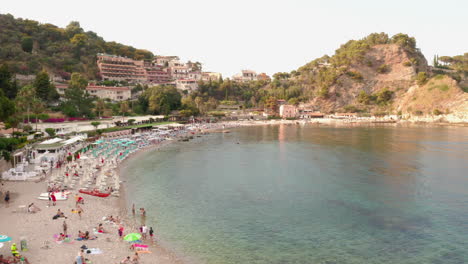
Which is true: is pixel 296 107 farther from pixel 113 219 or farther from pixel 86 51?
pixel 113 219

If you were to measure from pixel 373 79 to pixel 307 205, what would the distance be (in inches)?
5294

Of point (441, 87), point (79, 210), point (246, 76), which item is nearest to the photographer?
point (79, 210)

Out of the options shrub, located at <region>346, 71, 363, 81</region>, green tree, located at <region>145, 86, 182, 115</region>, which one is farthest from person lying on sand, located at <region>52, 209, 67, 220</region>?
shrub, located at <region>346, 71, 363, 81</region>

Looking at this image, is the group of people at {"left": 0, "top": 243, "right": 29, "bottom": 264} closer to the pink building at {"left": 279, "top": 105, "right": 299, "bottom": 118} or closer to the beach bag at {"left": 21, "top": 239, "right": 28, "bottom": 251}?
the beach bag at {"left": 21, "top": 239, "right": 28, "bottom": 251}

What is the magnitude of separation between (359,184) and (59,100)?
6112cm

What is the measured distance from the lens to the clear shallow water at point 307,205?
18.0 metres

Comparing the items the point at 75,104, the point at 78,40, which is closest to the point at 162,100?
the point at 75,104

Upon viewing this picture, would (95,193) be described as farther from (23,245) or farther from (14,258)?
(14,258)

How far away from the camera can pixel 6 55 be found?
7531 cm

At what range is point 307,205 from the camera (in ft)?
84.6

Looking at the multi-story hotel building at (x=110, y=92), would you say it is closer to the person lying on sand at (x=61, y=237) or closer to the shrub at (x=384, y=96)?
the person lying on sand at (x=61, y=237)

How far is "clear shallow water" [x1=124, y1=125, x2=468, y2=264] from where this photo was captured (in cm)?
1795

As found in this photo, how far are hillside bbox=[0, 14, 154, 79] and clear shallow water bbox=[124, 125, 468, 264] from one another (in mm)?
53054

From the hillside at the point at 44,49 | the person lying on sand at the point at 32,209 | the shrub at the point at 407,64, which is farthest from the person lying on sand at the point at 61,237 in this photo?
the shrub at the point at 407,64
